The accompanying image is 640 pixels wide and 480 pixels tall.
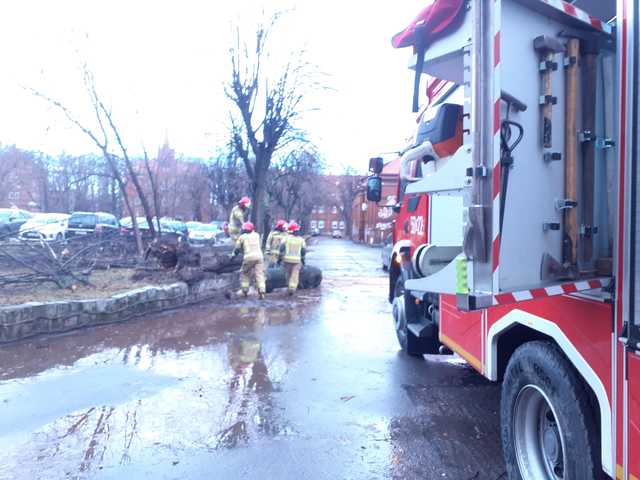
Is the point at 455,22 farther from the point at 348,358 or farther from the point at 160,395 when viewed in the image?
the point at 348,358

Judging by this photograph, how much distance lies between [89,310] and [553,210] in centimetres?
718

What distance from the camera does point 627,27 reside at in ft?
7.29

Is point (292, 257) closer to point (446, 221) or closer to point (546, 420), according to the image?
point (446, 221)

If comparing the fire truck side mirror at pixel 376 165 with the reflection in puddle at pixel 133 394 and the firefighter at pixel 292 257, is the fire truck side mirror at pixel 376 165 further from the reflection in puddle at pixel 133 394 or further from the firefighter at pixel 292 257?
the firefighter at pixel 292 257

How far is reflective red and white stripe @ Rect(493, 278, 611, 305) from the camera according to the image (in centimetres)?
244

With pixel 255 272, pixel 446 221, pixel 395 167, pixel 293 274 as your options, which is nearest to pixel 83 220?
pixel 395 167

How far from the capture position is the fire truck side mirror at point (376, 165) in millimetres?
6296

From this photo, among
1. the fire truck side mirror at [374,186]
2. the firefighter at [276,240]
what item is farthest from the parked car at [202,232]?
the fire truck side mirror at [374,186]

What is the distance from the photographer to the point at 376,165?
6.38 metres

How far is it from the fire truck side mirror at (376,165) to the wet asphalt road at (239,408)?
2.36 meters

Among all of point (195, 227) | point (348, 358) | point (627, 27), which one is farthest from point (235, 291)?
point (195, 227)

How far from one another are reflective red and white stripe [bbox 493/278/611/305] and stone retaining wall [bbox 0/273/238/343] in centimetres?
665

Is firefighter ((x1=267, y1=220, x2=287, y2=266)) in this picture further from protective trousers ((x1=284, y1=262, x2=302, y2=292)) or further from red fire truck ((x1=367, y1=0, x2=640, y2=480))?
red fire truck ((x1=367, y1=0, x2=640, y2=480))

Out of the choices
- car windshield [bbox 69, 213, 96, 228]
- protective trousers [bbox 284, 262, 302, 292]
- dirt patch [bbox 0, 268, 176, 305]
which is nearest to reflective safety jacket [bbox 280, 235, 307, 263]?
protective trousers [bbox 284, 262, 302, 292]
